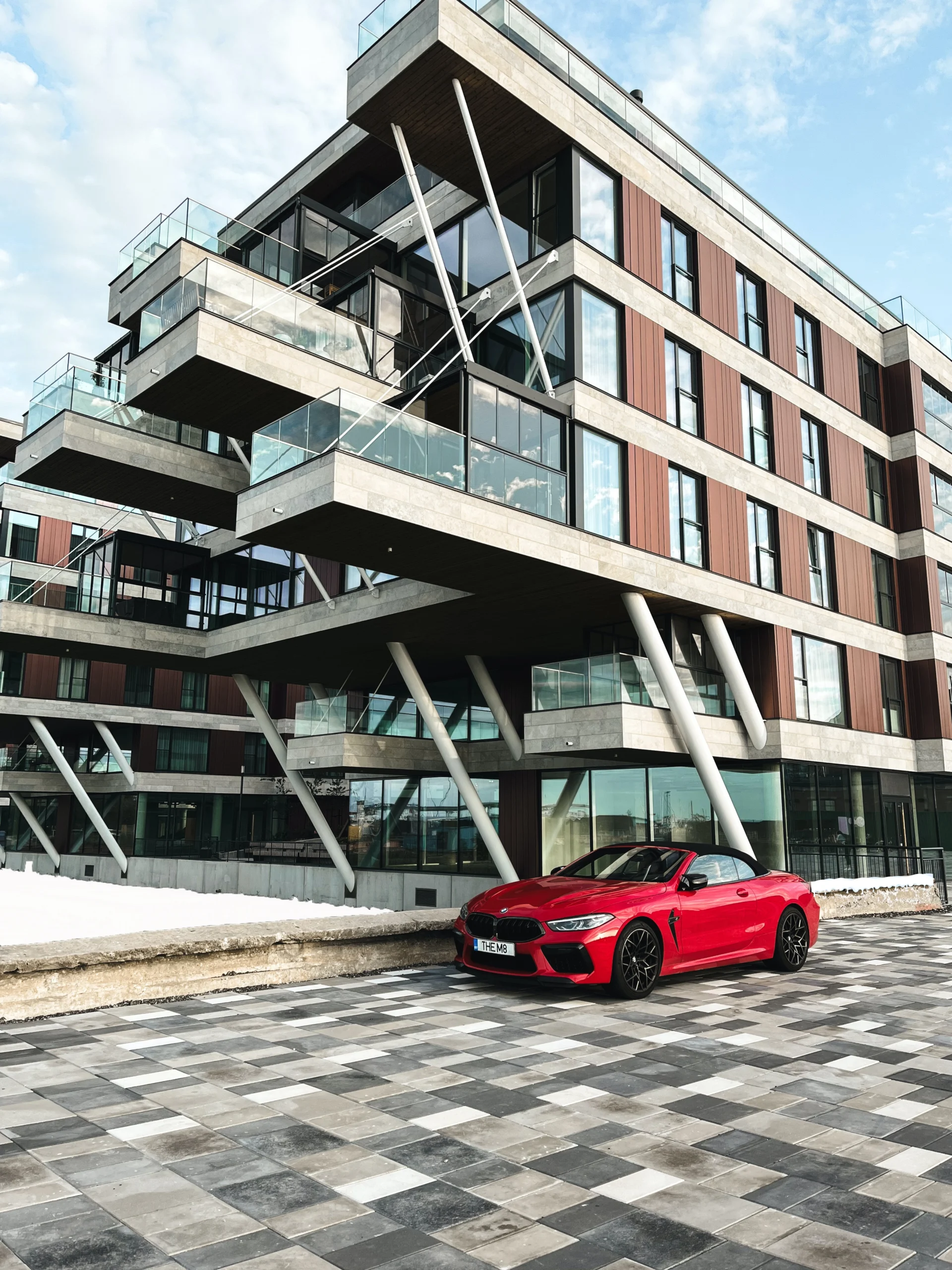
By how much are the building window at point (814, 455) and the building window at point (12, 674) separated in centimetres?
3004

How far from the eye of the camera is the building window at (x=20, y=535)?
42875 millimetres

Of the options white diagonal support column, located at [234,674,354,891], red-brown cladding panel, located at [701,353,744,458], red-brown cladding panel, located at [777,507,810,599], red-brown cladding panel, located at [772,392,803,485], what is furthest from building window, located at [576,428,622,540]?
white diagonal support column, located at [234,674,354,891]

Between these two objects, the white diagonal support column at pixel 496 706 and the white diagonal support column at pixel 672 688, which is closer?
the white diagonal support column at pixel 672 688

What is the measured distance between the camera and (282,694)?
1826 inches

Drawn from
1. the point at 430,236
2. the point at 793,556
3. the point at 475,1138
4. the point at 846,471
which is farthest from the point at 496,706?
the point at 475,1138

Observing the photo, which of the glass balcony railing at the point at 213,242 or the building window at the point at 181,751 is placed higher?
the glass balcony railing at the point at 213,242

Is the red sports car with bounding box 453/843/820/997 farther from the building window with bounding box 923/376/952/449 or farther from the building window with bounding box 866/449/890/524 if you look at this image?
the building window with bounding box 923/376/952/449

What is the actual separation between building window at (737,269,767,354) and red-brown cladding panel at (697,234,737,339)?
1.16 feet

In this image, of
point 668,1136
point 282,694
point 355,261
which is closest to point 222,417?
point 355,261

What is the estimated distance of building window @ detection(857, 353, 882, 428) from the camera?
29641 millimetres

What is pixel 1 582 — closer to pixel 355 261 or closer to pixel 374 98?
pixel 355 261

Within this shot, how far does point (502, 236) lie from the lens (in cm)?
1892

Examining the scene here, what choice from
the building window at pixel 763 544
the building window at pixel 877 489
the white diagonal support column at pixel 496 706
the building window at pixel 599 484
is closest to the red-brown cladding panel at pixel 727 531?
the building window at pixel 763 544

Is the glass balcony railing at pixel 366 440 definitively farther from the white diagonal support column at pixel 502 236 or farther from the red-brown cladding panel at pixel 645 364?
the red-brown cladding panel at pixel 645 364
